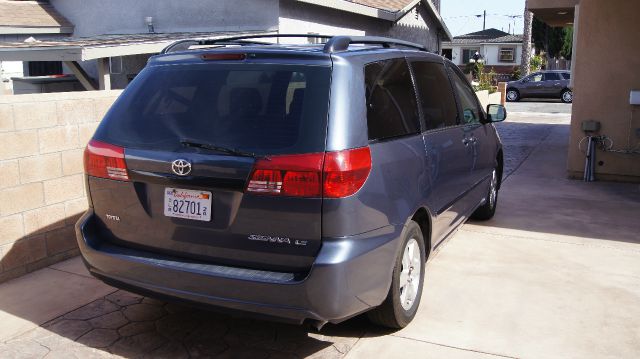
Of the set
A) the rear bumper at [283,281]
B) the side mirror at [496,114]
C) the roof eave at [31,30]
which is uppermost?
the roof eave at [31,30]

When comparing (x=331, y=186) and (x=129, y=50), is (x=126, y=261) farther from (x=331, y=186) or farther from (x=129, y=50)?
(x=129, y=50)

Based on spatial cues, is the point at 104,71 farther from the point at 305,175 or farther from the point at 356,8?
the point at 305,175

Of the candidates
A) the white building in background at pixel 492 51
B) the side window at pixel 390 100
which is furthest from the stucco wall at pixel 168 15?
the white building in background at pixel 492 51

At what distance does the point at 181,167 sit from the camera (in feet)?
11.2

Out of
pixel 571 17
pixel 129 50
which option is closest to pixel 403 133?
pixel 129 50

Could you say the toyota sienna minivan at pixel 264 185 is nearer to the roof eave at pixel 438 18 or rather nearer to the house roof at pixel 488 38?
the roof eave at pixel 438 18

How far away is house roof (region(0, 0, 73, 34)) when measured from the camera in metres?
18.8

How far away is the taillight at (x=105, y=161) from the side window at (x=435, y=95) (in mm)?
2083

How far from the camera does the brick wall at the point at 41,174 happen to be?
16.1ft

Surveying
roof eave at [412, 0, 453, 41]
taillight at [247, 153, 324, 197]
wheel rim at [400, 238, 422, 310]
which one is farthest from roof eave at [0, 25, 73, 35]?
taillight at [247, 153, 324, 197]

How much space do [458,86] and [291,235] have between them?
3.04 m

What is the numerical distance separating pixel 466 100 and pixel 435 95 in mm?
1128

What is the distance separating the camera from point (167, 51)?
414 cm

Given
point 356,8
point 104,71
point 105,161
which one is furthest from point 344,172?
point 356,8
